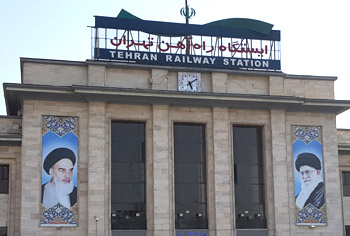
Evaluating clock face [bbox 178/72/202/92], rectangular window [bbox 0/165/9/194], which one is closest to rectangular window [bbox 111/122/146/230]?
clock face [bbox 178/72/202/92]

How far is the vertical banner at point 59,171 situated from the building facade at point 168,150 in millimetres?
68

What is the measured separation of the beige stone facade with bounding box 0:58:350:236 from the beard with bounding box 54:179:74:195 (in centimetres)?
85

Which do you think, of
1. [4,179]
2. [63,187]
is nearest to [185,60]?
[63,187]

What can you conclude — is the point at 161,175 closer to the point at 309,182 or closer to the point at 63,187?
the point at 63,187

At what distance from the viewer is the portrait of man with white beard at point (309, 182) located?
47344mm

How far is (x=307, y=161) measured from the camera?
157 feet

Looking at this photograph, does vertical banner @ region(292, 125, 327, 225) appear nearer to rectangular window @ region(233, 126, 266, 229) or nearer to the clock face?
rectangular window @ region(233, 126, 266, 229)

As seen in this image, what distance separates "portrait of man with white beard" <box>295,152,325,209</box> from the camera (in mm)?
47344

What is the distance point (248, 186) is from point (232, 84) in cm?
735

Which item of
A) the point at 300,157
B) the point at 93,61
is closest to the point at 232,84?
the point at 300,157

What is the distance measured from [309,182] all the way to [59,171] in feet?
58.0

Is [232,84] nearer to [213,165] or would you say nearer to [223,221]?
[213,165]

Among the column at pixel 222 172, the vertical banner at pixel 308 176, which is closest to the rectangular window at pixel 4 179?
the column at pixel 222 172

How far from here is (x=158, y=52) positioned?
4788cm
